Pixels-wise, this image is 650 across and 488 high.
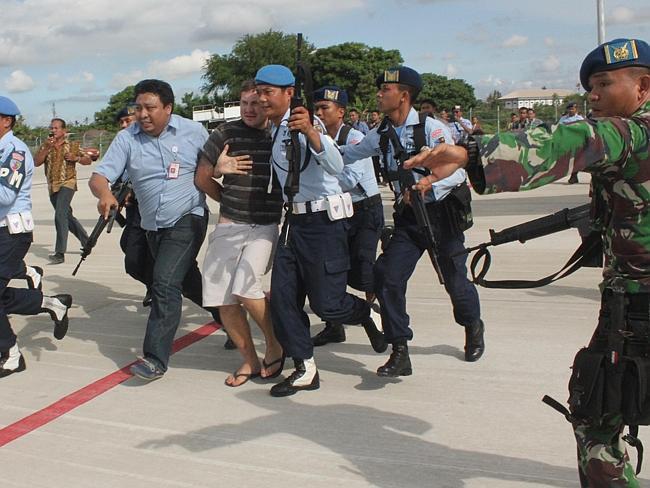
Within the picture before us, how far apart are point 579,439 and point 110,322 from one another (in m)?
4.85

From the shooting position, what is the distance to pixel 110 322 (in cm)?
647

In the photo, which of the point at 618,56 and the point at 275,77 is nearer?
the point at 618,56

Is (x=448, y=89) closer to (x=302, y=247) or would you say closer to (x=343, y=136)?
(x=343, y=136)

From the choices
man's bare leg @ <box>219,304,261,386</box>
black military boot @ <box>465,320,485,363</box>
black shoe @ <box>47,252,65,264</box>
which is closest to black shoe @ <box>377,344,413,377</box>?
black military boot @ <box>465,320,485,363</box>

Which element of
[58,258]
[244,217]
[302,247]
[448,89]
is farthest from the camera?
[448,89]

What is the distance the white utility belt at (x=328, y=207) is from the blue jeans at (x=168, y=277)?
92 cm

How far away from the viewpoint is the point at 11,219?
4.87m

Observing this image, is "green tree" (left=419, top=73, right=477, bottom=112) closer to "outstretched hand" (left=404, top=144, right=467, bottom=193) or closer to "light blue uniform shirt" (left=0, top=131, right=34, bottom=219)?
"light blue uniform shirt" (left=0, top=131, right=34, bottom=219)

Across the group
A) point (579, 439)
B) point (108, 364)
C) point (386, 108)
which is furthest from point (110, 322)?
point (579, 439)

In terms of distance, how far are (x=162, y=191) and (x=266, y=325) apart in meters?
1.13

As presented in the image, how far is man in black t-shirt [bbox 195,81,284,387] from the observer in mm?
4559

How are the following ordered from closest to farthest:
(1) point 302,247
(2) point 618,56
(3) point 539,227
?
(2) point 618,56
(3) point 539,227
(1) point 302,247

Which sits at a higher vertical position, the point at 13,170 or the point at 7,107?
the point at 7,107

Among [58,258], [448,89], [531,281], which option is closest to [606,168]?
[531,281]
